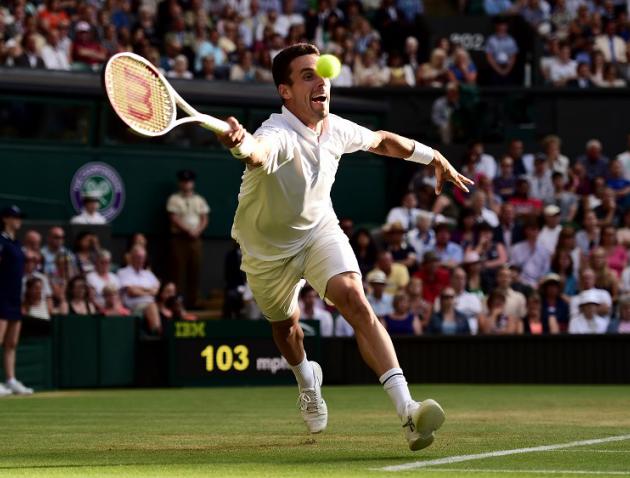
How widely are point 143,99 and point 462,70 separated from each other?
18.0 metres

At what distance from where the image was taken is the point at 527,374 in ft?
59.1

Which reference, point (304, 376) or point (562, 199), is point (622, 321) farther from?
point (304, 376)

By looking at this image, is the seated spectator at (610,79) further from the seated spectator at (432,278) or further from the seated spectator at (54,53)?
the seated spectator at (54,53)

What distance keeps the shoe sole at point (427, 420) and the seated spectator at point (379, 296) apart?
11.4 m

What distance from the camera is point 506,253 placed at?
2028cm

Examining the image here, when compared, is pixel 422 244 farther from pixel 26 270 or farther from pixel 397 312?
pixel 26 270

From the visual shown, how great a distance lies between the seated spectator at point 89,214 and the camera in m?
20.5

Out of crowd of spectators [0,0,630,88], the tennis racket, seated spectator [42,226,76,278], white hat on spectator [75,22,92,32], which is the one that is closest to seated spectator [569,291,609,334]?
seated spectator [42,226,76,278]

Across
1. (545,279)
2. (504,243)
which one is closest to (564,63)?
(504,243)

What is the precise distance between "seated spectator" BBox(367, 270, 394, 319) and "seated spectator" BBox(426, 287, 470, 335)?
0.64 meters

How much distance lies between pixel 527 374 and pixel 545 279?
133 cm

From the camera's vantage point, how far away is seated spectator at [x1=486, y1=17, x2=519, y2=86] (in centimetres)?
2508

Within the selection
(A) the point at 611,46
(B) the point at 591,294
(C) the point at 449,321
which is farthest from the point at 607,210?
(A) the point at 611,46

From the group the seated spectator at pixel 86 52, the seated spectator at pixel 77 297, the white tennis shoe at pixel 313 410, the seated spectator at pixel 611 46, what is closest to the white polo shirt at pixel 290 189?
the white tennis shoe at pixel 313 410
